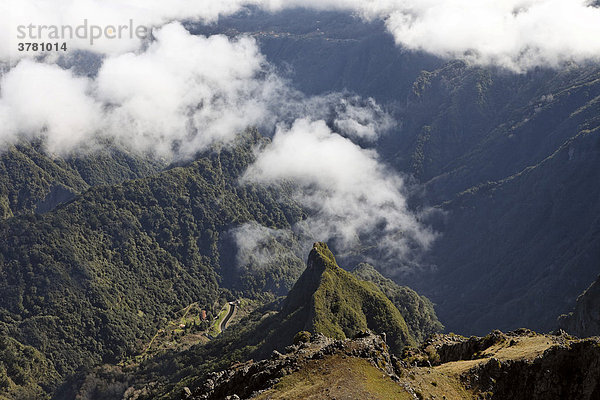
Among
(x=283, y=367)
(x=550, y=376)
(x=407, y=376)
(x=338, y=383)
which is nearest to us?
(x=338, y=383)

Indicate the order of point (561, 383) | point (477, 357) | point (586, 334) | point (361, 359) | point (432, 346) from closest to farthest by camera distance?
point (561, 383) < point (361, 359) < point (477, 357) < point (432, 346) < point (586, 334)

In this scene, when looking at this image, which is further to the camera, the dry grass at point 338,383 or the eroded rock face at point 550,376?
the eroded rock face at point 550,376

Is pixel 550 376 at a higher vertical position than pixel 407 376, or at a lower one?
higher

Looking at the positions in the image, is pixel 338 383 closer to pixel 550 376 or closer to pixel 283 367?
pixel 283 367

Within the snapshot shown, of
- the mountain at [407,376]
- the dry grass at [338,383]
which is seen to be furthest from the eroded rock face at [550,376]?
the dry grass at [338,383]

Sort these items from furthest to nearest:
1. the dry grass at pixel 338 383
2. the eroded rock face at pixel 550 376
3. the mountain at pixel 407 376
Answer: the mountain at pixel 407 376 → the eroded rock face at pixel 550 376 → the dry grass at pixel 338 383

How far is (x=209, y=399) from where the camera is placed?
320 ft

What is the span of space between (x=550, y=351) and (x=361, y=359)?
30.2 m

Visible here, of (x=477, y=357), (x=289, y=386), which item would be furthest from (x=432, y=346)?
(x=289, y=386)

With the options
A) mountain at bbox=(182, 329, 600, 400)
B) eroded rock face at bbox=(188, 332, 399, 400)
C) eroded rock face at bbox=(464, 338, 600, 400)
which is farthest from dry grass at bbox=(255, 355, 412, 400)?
eroded rock face at bbox=(464, 338, 600, 400)

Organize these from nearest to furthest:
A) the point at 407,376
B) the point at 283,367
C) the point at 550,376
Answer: the point at 550,376
the point at 283,367
the point at 407,376

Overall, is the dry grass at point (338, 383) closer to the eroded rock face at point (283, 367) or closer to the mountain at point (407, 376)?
the mountain at point (407, 376)

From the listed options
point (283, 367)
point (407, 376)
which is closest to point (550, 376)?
point (407, 376)

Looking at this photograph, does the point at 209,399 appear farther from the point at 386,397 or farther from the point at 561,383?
the point at 561,383
